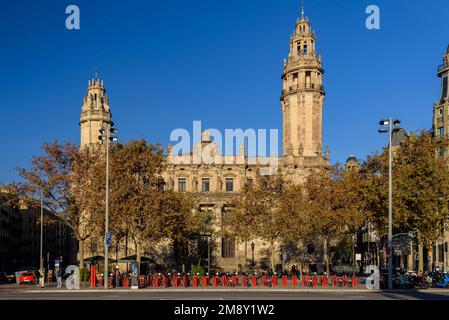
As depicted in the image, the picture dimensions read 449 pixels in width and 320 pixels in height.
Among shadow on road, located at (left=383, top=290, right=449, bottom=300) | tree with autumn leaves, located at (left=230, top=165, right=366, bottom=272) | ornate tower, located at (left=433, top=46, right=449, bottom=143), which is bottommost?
shadow on road, located at (left=383, top=290, right=449, bottom=300)

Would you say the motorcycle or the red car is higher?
the motorcycle

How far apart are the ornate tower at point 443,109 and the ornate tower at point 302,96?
1808 centimetres

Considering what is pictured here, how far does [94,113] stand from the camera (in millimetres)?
93562

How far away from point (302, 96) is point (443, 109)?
2222 centimetres

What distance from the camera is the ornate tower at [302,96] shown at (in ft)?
287

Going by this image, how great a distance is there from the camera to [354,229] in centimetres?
6544

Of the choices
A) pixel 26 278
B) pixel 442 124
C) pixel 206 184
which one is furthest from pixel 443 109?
pixel 26 278

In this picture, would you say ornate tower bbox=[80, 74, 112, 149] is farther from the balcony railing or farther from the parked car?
the parked car

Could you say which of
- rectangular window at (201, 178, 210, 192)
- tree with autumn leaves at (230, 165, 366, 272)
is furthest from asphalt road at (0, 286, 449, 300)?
rectangular window at (201, 178, 210, 192)

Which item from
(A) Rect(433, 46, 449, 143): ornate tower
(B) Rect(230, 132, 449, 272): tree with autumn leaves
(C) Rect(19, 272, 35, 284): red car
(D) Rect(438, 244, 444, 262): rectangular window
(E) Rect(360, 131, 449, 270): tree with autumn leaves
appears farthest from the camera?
(A) Rect(433, 46, 449, 143): ornate tower

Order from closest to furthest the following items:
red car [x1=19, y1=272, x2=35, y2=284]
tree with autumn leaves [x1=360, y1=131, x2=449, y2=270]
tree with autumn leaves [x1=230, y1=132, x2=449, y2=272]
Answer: tree with autumn leaves [x1=360, y1=131, x2=449, y2=270] → tree with autumn leaves [x1=230, y1=132, x2=449, y2=272] → red car [x1=19, y1=272, x2=35, y2=284]

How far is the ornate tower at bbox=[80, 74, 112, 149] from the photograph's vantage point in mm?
93188

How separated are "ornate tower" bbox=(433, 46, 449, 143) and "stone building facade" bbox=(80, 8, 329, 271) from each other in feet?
58.1
